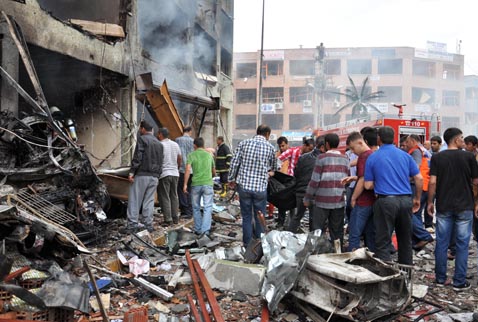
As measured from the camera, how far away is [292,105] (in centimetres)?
4444

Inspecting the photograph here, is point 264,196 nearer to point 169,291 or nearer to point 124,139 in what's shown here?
point 169,291

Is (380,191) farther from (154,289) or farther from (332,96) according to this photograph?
(332,96)

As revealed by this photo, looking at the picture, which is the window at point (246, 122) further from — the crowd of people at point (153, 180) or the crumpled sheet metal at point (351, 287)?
the crumpled sheet metal at point (351, 287)

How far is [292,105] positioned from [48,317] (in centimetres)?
4299

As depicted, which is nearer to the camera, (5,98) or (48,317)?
(48,317)

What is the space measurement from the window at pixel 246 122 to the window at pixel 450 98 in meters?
23.9

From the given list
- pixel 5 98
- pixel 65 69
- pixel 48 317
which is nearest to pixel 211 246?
pixel 48 317

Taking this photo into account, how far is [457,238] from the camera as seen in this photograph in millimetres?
4320

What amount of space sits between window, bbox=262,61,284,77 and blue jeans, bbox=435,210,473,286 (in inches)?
1656

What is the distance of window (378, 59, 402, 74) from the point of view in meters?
46.0

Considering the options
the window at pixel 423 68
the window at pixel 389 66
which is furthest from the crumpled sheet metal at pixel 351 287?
the window at pixel 423 68

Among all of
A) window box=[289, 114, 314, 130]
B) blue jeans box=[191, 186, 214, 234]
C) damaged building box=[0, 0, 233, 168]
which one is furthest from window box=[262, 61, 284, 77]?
blue jeans box=[191, 186, 214, 234]

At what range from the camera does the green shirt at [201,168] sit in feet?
20.8

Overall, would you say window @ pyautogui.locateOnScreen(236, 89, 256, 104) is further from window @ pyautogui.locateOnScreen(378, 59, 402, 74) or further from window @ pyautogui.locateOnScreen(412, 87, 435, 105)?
window @ pyautogui.locateOnScreen(412, 87, 435, 105)
